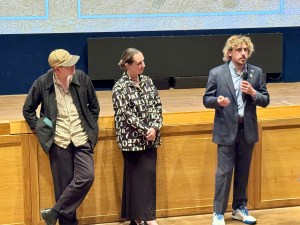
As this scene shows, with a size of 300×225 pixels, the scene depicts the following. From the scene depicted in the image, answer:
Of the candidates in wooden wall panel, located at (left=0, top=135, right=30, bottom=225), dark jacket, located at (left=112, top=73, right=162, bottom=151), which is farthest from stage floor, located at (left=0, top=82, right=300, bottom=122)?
dark jacket, located at (left=112, top=73, right=162, bottom=151)

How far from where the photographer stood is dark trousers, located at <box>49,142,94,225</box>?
4.83m

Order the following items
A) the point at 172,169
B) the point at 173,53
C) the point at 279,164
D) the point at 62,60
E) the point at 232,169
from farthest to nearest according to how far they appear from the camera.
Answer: the point at 173,53 < the point at 279,164 < the point at 172,169 < the point at 232,169 < the point at 62,60

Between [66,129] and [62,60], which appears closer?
[62,60]

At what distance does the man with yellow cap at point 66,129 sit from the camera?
15.7ft

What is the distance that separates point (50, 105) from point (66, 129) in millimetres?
199

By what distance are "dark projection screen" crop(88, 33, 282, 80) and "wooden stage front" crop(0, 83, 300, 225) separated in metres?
1.82

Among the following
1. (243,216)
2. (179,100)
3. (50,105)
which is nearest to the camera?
(50,105)

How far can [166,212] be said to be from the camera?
5484 mm

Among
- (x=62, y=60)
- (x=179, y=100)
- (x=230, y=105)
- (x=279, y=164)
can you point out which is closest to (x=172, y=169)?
(x=230, y=105)

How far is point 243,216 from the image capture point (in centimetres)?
527

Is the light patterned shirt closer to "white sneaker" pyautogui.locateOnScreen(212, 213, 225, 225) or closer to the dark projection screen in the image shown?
"white sneaker" pyautogui.locateOnScreen(212, 213, 225, 225)

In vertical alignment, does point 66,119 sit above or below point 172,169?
above

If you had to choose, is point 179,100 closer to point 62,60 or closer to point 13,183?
point 13,183

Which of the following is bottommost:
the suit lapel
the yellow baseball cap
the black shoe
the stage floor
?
the black shoe
